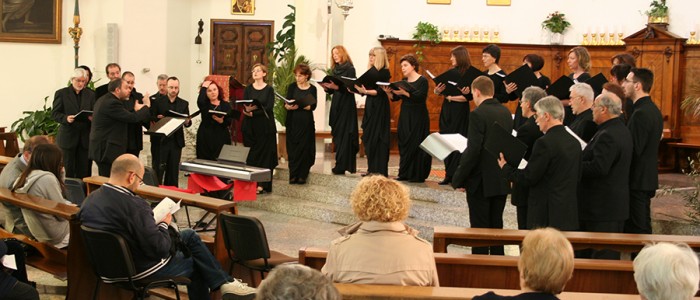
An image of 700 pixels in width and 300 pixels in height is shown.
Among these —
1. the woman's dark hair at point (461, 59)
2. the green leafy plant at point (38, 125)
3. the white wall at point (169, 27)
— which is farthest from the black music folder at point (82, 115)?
the white wall at point (169, 27)

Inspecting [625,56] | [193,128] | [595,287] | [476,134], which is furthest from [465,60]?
[193,128]

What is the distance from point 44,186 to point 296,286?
4419 millimetres

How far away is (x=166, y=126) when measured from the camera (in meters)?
9.73

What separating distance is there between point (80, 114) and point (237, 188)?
243 cm

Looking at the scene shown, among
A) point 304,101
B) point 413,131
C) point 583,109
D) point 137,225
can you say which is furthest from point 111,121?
point 583,109

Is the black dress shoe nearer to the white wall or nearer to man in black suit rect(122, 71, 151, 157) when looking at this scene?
man in black suit rect(122, 71, 151, 157)

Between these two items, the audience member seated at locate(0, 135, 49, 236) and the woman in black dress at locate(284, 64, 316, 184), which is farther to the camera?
the woman in black dress at locate(284, 64, 316, 184)

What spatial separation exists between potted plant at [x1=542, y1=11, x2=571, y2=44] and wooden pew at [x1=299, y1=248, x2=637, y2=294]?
1013 cm

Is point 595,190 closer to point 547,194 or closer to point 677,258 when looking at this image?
point 547,194

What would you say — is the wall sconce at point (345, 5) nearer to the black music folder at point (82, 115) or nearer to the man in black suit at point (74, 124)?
the man in black suit at point (74, 124)

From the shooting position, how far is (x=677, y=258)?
3385mm

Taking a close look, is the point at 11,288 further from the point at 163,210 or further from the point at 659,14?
the point at 659,14

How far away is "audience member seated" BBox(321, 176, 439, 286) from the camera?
432cm

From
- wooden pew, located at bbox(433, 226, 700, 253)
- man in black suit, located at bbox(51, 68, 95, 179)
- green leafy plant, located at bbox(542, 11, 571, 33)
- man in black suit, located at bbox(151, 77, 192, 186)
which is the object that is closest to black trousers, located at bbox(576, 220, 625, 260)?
wooden pew, located at bbox(433, 226, 700, 253)
